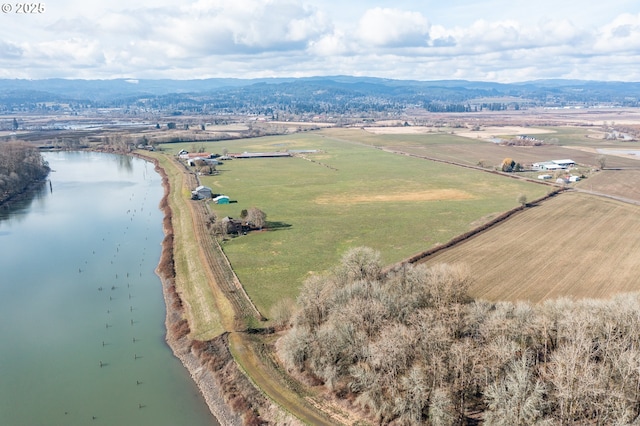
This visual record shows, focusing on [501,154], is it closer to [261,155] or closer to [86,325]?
[261,155]

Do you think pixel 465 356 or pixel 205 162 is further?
pixel 205 162

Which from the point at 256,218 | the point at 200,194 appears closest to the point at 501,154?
the point at 200,194

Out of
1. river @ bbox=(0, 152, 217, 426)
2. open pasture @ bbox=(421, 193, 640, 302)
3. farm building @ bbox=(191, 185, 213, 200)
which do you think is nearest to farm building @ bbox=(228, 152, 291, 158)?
farm building @ bbox=(191, 185, 213, 200)

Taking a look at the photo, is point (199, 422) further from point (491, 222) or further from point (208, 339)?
point (491, 222)

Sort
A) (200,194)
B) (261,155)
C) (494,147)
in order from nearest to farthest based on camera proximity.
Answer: (200,194), (261,155), (494,147)

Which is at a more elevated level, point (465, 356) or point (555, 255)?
point (465, 356)

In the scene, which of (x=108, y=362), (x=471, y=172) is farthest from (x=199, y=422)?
(x=471, y=172)
